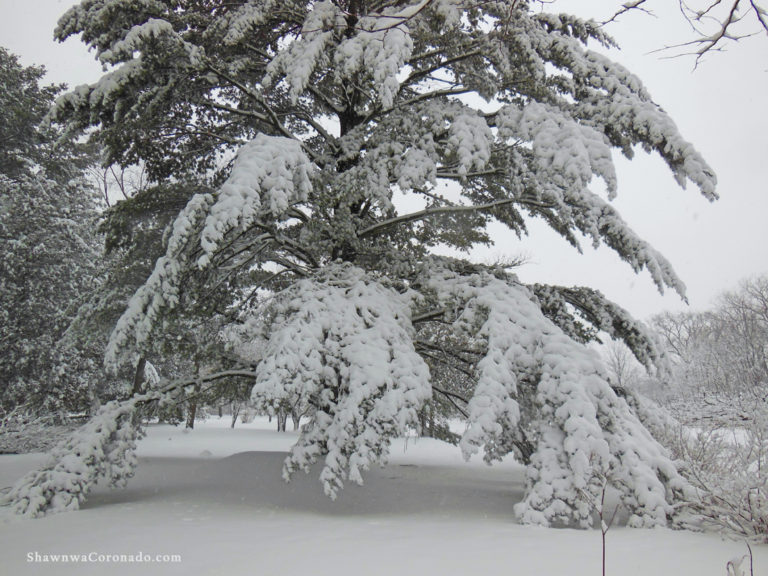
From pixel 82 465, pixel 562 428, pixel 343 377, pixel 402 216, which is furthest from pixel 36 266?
pixel 562 428

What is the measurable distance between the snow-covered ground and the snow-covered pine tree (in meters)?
0.51

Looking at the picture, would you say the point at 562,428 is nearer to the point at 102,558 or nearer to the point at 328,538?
the point at 328,538

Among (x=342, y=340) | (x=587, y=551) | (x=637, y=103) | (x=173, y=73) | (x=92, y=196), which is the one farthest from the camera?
(x=92, y=196)

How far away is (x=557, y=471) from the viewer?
4172 millimetres

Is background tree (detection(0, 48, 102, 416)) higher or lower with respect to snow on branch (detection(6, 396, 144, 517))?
higher

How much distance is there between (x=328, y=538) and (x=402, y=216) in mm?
4714

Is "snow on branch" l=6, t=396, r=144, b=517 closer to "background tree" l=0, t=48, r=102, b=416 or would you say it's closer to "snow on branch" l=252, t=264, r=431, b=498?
"snow on branch" l=252, t=264, r=431, b=498

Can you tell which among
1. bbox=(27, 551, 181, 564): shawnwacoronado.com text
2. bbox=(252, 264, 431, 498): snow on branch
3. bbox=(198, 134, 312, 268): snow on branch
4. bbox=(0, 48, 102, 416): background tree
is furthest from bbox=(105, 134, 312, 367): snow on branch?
bbox=(0, 48, 102, 416): background tree

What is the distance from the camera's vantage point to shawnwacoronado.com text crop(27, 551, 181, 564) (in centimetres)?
332

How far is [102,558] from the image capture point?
11.2 feet

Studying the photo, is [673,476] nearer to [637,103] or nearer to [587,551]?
[587,551]

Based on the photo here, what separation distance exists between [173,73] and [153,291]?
2.82m

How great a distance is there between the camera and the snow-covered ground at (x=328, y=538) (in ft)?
10.1

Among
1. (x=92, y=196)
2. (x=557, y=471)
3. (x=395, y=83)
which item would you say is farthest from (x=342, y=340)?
(x=92, y=196)
